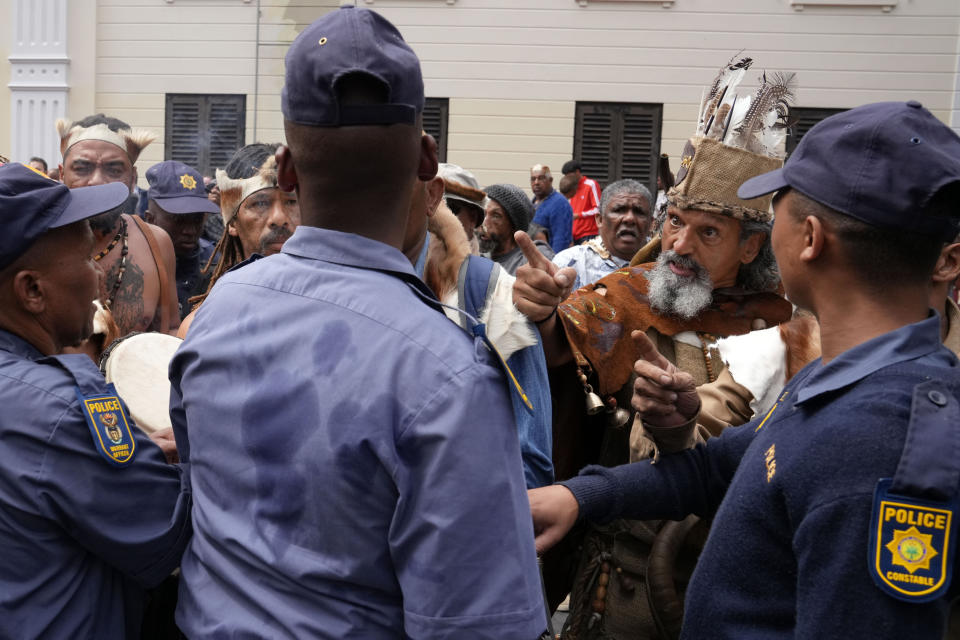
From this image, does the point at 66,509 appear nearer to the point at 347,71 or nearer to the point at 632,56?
the point at 347,71

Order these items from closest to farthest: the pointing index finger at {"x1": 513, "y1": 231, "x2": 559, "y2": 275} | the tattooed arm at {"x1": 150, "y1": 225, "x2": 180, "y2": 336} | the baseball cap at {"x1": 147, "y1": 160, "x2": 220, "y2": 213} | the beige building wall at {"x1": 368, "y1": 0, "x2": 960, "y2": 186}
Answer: the pointing index finger at {"x1": 513, "y1": 231, "x2": 559, "y2": 275} → the tattooed arm at {"x1": 150, "y1": 225, "x2": 180, "y2": 336} → the baseball cap at {"x1": 147, "y1": 160, "x2": 220, "y2": 213} → the beige building wall at {"x1": 368, "y1": 0, "x2": 960, "y2": 186}

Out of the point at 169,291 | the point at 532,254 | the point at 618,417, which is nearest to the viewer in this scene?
the point at 532,254

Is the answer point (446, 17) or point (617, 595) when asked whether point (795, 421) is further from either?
point (446, 17)

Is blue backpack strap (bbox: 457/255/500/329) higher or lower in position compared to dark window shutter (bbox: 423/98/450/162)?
lower

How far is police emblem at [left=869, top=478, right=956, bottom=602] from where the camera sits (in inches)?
51.9

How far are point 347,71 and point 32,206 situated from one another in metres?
0.78

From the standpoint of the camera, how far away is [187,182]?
218 inches

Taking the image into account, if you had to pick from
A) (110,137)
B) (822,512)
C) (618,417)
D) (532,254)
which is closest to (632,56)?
(110,137)

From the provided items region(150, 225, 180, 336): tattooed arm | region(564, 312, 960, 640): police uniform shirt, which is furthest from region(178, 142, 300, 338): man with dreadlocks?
region(564, 312, 960, 640): police uniform shirt

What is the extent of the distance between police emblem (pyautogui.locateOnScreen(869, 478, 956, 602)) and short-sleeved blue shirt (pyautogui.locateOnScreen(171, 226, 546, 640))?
0.48m

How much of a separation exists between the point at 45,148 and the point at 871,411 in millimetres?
14039

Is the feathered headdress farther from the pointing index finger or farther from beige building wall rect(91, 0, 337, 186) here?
beige building wall rect(91, 0, 337, 186)

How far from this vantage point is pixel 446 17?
516 inches

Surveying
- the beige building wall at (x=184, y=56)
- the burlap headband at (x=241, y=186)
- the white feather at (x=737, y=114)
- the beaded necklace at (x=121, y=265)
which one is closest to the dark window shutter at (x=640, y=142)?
the beige building wall at (x=184, y=56)
